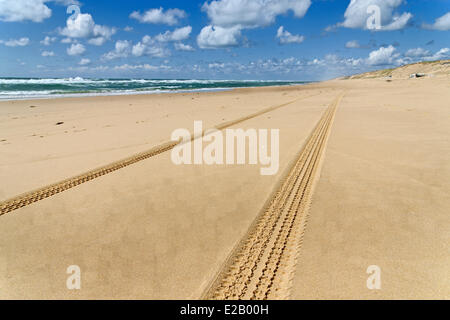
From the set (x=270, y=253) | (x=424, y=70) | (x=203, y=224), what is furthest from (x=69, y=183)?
(x=424, y=70)

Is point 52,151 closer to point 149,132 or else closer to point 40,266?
point 149,132

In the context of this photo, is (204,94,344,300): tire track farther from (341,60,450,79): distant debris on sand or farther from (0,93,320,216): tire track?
(341,60,450,79): distant debris on sand

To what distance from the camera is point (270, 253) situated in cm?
273

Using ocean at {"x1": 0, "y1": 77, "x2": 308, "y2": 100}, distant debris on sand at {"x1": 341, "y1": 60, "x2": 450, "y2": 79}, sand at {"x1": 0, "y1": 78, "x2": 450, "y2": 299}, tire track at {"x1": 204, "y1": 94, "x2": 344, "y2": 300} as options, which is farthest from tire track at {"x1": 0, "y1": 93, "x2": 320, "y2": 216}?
distant debris on sand at {"x1": 341, "y1": 60, "x2": 450, "y2": 79}

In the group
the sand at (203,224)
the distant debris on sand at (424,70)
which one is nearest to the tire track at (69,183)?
the sand at (203,224)

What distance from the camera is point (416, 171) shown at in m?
4.66

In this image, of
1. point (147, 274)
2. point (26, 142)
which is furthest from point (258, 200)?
point (26, 142)

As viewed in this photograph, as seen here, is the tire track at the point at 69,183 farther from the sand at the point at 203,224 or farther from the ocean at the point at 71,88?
the ocean at the point at 71,88

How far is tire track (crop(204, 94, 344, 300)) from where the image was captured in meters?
2.30

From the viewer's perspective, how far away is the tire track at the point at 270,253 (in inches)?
90.4
